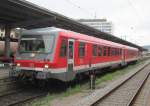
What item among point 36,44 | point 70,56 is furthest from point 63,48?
point 36,44

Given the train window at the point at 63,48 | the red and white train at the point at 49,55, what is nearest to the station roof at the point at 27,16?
the red and white train at the point at 49,55

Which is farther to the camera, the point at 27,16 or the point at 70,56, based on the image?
the point at 27,16

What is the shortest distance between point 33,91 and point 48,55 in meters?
2.31

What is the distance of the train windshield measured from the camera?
1309 centimetres

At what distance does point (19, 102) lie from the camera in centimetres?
1110

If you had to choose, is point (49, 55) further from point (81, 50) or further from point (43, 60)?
point (81, 50)

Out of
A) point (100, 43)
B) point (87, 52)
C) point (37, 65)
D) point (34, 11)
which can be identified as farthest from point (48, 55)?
point (100, 43)

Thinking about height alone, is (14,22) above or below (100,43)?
above

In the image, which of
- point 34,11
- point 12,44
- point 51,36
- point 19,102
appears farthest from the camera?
point 12,44

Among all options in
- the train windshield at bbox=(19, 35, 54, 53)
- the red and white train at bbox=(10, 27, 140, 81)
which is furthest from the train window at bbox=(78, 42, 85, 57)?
the train windshield at bbox=(19, 35, 54, 53)

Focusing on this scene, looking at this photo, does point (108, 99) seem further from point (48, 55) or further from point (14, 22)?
point (14, 22)

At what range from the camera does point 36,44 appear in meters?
13.6

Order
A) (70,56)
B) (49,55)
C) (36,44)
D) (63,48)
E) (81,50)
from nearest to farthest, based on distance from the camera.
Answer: (49,55), (63,48), (36,44), (70,56), (81,50)

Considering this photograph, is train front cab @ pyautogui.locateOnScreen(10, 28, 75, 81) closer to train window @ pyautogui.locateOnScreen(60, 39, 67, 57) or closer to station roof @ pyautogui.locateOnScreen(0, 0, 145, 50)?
train window @ pyautogui.locateOnScreen(60, 39, 67, 57)
